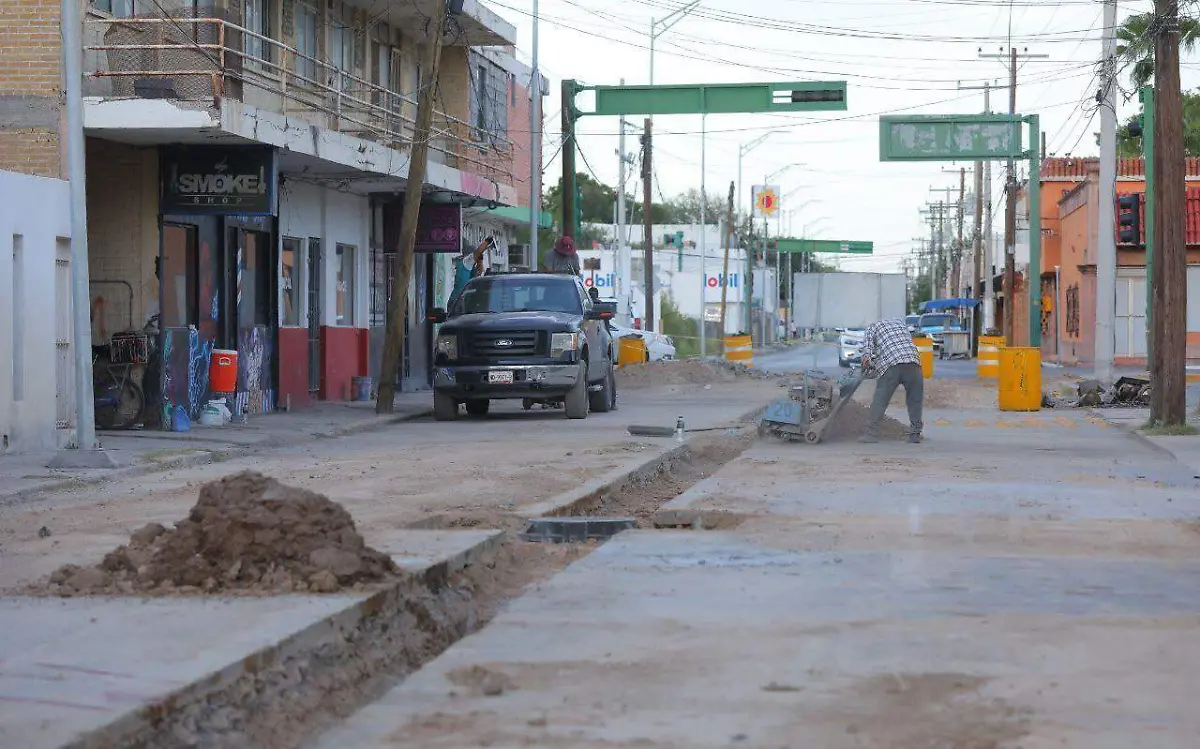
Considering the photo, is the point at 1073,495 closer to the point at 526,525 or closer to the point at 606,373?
the point at 526,525

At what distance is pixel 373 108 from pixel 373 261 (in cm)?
682

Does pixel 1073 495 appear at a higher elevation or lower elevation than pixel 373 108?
lower

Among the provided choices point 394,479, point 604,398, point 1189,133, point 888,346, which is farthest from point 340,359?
point 1189,133

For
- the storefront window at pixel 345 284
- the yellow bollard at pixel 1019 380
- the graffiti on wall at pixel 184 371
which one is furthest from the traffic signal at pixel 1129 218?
the graffiti on wall at pixel 184 371

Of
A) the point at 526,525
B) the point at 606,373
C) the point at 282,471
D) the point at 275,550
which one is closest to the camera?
the point at 275,550

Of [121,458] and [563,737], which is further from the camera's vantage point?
[121,458]

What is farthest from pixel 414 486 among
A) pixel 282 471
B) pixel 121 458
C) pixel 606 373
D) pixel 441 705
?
pixel 606 373

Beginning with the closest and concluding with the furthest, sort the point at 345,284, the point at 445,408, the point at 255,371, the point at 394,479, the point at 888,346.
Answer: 1. the point at 394,479
2. the point at 888,346
3. the point at 445,408
4. the point at 255,371
5. the point at 345,284

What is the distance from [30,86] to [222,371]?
4.68 metres

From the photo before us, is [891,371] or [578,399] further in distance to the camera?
[578,399]

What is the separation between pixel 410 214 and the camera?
25.8m

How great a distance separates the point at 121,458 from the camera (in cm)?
1706

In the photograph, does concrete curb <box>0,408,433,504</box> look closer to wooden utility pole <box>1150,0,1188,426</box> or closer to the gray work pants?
the gray work pants

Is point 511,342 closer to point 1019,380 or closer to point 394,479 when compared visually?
point 1019,380
